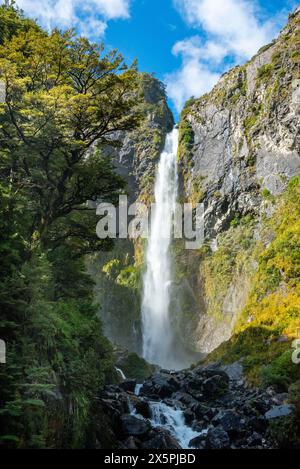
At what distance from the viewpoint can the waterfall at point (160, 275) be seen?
121 ft

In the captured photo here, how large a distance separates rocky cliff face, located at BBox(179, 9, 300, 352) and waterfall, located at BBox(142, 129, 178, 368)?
9.22 feet

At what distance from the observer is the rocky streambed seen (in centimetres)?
1096

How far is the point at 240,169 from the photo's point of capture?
115 ft

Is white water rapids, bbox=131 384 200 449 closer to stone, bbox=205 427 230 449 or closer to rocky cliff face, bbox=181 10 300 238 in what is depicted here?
stone, bbox=205 427 230 449

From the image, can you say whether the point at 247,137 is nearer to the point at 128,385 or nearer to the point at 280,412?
the point at 128,385

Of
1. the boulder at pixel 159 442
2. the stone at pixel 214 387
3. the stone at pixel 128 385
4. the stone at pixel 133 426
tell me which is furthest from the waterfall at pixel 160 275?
the boulder at pixel 159 442

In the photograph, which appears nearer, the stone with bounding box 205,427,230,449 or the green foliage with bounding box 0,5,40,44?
the stone with bounding box 205,427,230,449

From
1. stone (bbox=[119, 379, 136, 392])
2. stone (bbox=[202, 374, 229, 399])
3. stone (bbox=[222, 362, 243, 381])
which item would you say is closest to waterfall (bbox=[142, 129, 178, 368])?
stone (bbox=[222, 362, 243, 381])

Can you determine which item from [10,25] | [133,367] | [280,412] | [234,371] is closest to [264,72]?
[10,25]

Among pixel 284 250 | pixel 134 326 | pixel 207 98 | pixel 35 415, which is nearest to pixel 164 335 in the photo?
pixel 134 326

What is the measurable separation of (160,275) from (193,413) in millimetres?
25424

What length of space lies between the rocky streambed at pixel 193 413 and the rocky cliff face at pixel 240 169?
12975mm

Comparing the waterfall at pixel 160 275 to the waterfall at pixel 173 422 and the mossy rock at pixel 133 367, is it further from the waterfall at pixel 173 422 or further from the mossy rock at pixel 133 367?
the waterfall at pixel 173 422

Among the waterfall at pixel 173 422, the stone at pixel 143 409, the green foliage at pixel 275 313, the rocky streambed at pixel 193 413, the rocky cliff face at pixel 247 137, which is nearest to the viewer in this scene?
the rocky streambed at pixel 193 413
